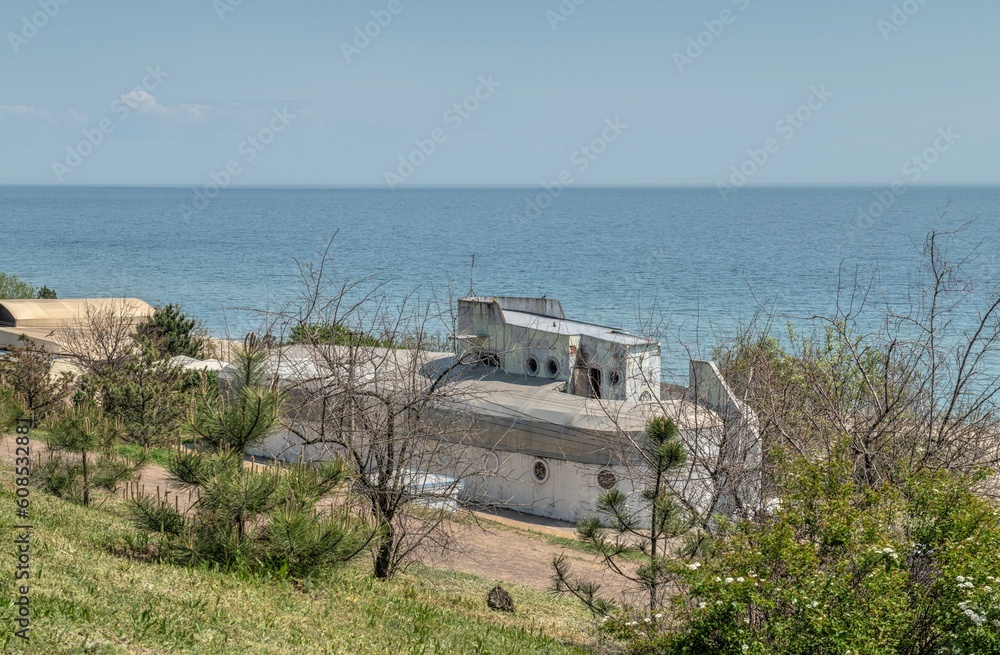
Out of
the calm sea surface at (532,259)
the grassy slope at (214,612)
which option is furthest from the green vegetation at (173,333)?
the grassy slope at (214,612)

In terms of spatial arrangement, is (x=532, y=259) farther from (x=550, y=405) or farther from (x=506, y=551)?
(x=506, y=551)

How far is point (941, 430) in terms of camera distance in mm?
12297

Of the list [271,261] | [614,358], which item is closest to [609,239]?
[271,261]

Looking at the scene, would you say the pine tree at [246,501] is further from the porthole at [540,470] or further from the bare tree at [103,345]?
the bare tree at [103,345]

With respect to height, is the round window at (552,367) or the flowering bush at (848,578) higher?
the round window at (552,367)

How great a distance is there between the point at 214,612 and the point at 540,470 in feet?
54.6

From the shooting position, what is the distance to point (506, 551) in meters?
20.5

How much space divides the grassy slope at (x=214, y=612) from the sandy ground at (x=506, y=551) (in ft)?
15.1

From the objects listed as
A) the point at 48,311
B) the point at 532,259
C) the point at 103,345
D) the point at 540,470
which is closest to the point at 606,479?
the point at 540,470

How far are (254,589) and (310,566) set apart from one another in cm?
98

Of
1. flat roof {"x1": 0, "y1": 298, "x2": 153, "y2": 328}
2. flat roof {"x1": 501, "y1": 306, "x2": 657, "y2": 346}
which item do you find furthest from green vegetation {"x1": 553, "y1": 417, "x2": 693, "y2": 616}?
flat roof {"x1": 0, "y1": 298, "x2": 153, "y2": 328}

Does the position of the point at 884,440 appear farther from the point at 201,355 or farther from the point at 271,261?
the point at 271,261

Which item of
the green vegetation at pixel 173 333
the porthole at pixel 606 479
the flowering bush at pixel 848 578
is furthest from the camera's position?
the green vegetation at pixel 173 333

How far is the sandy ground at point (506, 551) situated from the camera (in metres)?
18.3
